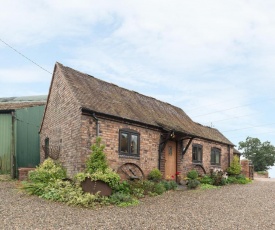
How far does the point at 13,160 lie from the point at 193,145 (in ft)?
34.7

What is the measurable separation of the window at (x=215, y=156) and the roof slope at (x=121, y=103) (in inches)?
34.7

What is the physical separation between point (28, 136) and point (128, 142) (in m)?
7.71

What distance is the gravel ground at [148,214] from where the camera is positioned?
8219 mm

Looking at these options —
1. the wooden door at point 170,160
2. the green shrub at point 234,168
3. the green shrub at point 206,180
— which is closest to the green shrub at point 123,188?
the wooden door at point 170,160

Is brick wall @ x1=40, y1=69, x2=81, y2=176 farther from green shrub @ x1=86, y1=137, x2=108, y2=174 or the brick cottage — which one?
green shrub @ x1=86, y1=137, x2=108, y2=174

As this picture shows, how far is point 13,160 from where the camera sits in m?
18.3

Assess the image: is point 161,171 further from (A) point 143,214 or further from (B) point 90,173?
(A) point 143,214

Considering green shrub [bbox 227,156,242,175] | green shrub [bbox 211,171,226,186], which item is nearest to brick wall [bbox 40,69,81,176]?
green shrub [bbox 211,171,226,186]

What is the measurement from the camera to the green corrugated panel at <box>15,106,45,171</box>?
19.2 meters

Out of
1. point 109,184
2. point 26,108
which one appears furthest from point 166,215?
point 26,108

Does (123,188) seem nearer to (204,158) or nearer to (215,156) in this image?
(204,158)

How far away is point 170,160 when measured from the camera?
18.3 meters

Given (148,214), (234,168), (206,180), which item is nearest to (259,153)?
(234,168)

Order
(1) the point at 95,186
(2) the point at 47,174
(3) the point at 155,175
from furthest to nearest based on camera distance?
(3) the point at 155,175 < (2) the point at 47,174 < (1) the point at 95,186
